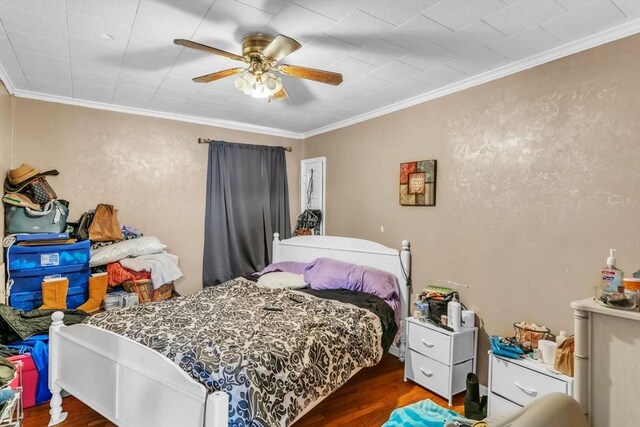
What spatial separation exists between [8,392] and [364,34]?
2644mm

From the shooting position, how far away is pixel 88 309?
3.14 metres

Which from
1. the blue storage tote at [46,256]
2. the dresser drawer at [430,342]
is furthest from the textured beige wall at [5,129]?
the dresser drawer at [430,342]

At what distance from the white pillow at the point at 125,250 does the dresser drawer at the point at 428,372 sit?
274cm

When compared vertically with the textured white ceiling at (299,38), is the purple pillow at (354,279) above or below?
below

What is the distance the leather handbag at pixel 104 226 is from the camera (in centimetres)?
342

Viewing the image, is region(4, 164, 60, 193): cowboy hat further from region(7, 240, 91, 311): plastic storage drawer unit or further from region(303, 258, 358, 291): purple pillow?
region(303, 258, 358, 291): purple pillow

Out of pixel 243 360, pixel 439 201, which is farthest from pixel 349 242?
pixel 243 360

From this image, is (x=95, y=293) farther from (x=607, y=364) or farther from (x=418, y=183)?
(x=607, y=364)

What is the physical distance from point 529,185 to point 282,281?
7.73 feet

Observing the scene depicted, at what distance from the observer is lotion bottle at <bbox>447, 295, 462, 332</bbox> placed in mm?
2707

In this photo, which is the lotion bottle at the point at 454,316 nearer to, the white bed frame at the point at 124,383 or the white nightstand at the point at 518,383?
the white nightstand at the point at 518,383

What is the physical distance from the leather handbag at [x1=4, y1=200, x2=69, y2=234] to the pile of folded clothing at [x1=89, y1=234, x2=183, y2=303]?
392mm

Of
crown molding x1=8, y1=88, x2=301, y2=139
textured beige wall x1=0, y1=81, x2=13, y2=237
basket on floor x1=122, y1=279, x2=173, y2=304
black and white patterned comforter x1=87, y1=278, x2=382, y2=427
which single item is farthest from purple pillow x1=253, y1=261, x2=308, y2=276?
textured beige wall x1=0, y1=81, x2=13, y2=237

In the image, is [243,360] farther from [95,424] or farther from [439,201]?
[439,201]
